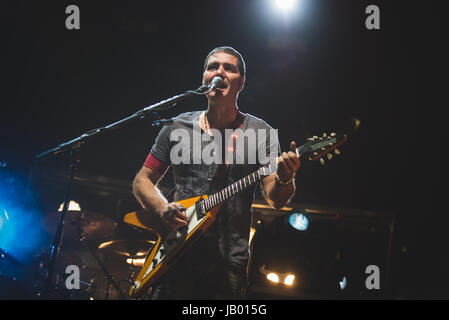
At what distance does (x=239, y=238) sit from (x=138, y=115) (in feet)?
3.57

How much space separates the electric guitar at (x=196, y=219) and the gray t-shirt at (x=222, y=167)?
86 mm

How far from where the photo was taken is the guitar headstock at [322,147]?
205 centimetres

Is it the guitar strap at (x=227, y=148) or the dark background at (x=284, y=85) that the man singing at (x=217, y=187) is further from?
the dark background at (x=284, y=85)

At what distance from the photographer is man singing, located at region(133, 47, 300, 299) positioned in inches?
83.2

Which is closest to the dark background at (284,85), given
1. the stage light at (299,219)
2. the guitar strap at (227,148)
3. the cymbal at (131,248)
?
the stage light at (299,219)

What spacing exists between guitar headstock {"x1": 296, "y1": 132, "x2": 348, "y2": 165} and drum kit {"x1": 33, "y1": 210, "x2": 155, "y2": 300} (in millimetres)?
2064

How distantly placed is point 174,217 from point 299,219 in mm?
1601

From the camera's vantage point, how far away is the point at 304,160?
6.81ft

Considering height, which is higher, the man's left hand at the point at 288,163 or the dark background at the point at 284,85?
the dark background at the point at 284,85

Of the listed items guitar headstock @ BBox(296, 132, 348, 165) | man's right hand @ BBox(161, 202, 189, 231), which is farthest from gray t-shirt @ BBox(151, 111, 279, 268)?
guitar headstock @ BBox(296, 132, 348, 165)

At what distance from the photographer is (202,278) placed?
213 cm

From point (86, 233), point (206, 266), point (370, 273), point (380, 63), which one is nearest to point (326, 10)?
point (380, 63)

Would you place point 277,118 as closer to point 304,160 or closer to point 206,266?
point 304,160

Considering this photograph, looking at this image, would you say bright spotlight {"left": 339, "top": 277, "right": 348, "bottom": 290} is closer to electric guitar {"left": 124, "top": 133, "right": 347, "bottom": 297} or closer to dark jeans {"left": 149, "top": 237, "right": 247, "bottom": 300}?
dark jeans {"left": 149, "top": 237, "right": 247, "bottom": 300}
